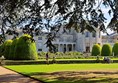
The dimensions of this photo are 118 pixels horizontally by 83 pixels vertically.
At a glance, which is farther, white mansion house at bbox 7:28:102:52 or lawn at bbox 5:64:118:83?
white mansion house at bbox 7:28:102:52

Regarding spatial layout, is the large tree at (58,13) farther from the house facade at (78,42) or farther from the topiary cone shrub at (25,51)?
the house facade at (78,42)

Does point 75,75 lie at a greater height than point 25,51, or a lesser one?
lesser

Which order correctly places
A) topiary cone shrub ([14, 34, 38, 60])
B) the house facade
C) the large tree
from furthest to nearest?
the house facade, topiary cone shrub ([14, 34, 38, 60]), the large tree

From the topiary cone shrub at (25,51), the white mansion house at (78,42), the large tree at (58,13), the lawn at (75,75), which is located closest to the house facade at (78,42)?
the white mansion house at (78,42)

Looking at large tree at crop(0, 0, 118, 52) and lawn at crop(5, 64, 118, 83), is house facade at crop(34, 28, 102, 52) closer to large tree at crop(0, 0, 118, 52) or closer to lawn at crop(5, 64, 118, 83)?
lawn at crop(5, 64, 118, 83)

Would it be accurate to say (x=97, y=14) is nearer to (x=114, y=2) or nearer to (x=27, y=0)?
(x=114, y=2)

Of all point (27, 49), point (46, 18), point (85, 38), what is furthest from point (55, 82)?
point (85, 38)

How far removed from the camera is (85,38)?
106m

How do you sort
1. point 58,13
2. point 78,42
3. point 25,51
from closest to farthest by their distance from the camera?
point 58,13, point 25,51, point 78,42

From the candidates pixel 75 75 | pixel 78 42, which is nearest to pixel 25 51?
pixel 75 75

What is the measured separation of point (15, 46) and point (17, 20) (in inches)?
1425

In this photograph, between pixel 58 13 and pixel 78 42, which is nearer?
pixel 58 13

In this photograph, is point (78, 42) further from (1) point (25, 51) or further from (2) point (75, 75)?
(2) point (75, 75)

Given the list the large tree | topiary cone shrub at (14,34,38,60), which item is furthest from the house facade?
the large tree
